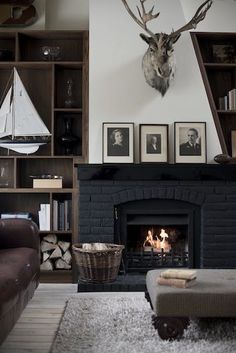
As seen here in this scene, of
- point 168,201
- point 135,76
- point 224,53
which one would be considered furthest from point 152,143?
point 224,53

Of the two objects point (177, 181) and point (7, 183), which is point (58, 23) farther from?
point (177, 181)

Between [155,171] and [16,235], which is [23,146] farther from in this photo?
[16,235]

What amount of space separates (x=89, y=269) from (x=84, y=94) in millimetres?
1750

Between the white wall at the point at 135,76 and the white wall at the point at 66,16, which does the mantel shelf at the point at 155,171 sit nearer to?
the white wall at the point at 135,76

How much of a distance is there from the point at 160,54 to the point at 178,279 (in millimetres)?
2323

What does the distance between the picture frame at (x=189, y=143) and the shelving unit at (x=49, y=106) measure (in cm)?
91

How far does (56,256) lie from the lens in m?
4.72

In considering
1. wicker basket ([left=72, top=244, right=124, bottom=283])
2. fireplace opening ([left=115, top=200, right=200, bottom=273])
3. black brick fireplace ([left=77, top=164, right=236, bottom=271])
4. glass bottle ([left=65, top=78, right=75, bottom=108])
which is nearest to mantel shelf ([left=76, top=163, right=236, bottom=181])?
black brick fireplace ([left=77, top=164, right=236, bottom=271])

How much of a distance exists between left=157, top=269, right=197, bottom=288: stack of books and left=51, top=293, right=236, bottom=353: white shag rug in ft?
1.04

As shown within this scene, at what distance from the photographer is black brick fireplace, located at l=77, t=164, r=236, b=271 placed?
14.8 ft

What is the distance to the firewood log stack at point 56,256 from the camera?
4727mm

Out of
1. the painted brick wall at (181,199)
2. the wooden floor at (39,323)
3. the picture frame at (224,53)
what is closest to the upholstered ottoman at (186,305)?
the wooden floor at (39,323)

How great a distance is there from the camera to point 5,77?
196 inches

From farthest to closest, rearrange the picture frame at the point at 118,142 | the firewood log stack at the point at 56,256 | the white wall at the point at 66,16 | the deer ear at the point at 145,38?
the white wall at the point at 66,16
the firewood log stack at the point at 56,256
the picture frame at the point at 118,142
the deer ear at the point at 145,38
